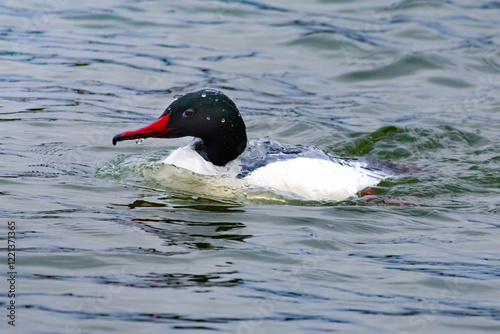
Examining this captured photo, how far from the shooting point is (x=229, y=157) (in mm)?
7512

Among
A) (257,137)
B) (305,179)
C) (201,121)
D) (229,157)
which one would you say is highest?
(201,121)

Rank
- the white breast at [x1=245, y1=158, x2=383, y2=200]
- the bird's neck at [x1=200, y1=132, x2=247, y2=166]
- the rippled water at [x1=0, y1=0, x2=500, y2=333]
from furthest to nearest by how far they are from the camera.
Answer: the bird's neck at [x1=200, y1=132, x2=247, y2=166] → the white breast at [x1=245, y1=158, x2=383, y2=200] → the rippled water at [x1=0, y1=0, x2=500, y2=333]

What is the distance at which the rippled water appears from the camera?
16.7 ft

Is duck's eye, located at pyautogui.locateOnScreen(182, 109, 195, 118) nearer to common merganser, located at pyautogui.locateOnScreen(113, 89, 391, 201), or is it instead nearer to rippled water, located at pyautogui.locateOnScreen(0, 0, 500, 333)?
common merganser, located at pyautogui.locateOnScreen(113, 89, 391, 201)

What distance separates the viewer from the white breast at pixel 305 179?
727cm

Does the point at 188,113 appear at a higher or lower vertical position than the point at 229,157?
higher

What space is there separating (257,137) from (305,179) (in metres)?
2.39

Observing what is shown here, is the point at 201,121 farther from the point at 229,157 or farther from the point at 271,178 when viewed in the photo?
the point at 271,178

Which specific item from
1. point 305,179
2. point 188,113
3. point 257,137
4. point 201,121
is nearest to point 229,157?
point 201,121

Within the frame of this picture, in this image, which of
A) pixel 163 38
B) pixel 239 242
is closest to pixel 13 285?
pixel 239 242

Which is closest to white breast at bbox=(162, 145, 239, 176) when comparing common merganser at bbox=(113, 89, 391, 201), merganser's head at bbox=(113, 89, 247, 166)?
common merganser at bbox=(113, 89, 391, 201)

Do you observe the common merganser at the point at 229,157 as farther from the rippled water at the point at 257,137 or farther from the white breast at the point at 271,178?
the rippled water at the point at 257,137

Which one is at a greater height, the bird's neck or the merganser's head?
the merganser's head

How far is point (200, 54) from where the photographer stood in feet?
40.3
